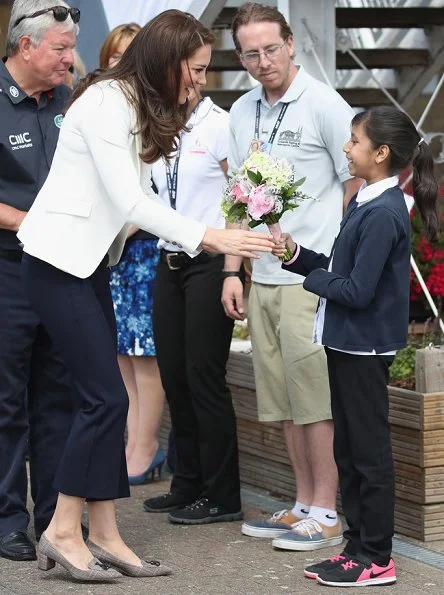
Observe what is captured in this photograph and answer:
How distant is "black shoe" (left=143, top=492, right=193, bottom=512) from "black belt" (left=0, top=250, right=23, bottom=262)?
1424 mm

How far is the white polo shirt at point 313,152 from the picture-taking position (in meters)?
5.60

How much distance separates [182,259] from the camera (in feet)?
19.9

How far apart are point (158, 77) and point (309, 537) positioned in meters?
1.96

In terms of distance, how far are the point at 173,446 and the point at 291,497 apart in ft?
2.45

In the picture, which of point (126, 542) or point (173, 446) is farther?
point (173, 446)

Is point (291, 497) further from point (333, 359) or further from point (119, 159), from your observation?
point (119, 159)

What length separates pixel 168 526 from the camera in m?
6.08

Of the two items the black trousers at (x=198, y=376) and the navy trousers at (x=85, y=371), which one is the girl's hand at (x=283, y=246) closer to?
the navy trousers at (x=85, y=371)

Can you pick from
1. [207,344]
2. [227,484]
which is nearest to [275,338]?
[207,344]

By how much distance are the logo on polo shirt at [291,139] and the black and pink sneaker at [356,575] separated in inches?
66.3

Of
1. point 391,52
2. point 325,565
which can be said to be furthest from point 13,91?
point 391,52

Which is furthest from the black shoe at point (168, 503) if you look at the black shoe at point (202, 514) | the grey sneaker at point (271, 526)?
the grey sneaker at point (271, 526)

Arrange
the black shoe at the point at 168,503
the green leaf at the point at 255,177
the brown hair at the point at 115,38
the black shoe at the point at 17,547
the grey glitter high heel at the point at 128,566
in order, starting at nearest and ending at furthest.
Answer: the green leaf at the point at 255,177, the grey glitter high heel at the point at 128,566, the black shoe at the point at 17,547, the black shoe at the point at 168,503, the brown hair at the point at 115,38

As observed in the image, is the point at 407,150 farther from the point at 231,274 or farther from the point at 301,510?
the point at 301,510
